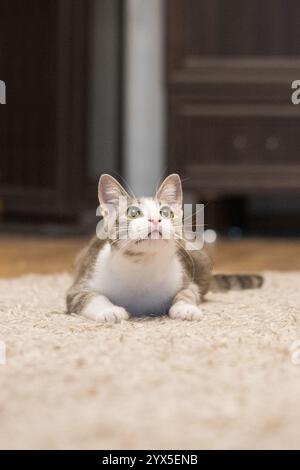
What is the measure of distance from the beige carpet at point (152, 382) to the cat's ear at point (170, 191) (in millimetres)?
215

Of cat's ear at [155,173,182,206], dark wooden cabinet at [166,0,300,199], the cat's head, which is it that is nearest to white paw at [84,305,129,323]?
the cat's head

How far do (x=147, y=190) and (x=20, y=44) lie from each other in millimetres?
798

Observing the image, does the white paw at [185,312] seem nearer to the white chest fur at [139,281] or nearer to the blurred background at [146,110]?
the white chest fur at [139,281]

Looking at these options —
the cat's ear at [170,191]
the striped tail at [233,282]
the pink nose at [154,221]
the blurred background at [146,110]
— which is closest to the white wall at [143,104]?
the blurred background at [146,110]

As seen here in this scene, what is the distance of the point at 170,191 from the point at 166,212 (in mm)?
68

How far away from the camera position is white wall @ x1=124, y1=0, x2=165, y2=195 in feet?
A: 11.9

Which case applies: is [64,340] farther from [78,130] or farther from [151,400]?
[78,130]

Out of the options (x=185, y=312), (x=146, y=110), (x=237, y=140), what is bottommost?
(x=185, y=312)

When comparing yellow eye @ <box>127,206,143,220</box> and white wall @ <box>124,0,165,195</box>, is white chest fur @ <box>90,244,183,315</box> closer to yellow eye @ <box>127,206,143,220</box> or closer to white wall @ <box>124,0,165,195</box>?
yellow eye @ <box>127,206,143,220</box>

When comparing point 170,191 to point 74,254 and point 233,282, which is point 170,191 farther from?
point 74,254

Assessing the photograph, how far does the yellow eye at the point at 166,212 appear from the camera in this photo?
4.92 ft

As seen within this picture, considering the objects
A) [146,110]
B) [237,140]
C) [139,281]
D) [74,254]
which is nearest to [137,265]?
[139,281]

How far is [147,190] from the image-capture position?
145 inches

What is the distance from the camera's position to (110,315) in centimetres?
146
